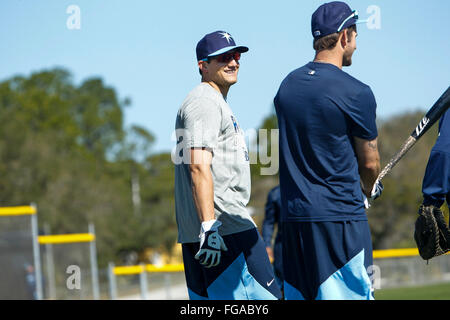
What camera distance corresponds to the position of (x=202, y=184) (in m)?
4.48

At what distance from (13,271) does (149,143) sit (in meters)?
63.9

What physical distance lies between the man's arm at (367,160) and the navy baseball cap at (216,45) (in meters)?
1.38

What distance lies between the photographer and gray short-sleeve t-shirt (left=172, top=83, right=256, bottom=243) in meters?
4.61

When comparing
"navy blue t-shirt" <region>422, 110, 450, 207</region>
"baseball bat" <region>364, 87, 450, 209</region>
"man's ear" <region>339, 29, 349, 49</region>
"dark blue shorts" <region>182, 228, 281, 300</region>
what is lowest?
"dark blue shorts" <region>182, 228, 281, 300</region>

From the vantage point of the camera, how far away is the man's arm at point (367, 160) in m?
3.96

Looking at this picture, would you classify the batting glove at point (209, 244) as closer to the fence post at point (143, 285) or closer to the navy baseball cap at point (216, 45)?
the navy baseball cap at point (216, 45)

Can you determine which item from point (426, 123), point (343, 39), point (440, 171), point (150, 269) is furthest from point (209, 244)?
point (150, 269)

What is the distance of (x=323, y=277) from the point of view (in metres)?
3.83

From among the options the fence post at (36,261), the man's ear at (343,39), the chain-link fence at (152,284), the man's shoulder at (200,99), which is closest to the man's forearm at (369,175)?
the man's ear at (343,39)

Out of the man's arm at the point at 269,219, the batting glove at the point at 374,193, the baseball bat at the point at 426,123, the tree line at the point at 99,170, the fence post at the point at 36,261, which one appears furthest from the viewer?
the tree line at the point at 99,170

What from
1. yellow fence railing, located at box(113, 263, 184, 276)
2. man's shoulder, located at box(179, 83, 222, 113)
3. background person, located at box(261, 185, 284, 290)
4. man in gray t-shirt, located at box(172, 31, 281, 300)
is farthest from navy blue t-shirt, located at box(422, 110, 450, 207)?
yellow fence railing, located at box(113, 263, 184, 276)

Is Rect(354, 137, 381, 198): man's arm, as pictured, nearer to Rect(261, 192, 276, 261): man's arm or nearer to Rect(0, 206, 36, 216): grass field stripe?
Rect(261, 192, 276, 261): man's arm

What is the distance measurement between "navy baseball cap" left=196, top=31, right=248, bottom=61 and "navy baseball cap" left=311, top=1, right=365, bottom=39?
3.05 ft
